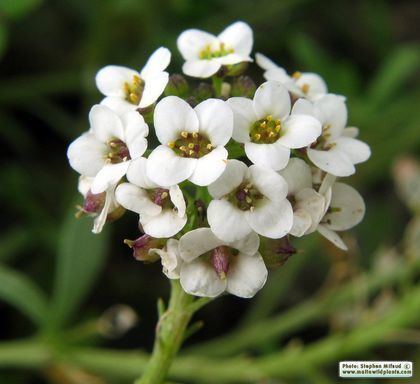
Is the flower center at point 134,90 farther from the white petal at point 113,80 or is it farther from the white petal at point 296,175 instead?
the white petal at point 296,175

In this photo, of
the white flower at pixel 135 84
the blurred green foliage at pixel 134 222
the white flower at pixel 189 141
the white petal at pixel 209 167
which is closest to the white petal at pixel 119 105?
the white flower at pixel 135 84

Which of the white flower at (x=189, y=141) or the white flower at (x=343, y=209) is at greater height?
the white flower at (x=189, y=141)

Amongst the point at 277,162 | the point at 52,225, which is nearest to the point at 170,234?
the point at 277,162

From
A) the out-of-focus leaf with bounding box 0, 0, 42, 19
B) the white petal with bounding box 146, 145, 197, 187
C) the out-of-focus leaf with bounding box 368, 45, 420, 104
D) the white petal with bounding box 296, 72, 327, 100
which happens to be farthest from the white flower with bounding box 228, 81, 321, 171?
the out-of-focus leaf with bounding box 368, 45, 420, 104

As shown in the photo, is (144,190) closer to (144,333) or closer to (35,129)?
(144,333)

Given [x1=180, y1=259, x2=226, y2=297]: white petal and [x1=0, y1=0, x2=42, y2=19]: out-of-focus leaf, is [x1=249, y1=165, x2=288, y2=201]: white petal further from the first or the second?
[x1=0, y1=0, x2=42, y2=19]: out-of-focus leaf

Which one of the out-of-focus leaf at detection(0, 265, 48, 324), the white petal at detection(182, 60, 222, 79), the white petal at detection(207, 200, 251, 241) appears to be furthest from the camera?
the out-of-focus leaf at detection(0, 265, 48, 324)

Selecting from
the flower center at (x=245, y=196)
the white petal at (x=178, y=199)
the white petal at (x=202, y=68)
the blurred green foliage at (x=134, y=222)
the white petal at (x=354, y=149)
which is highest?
the white petal at (x=202, y=68)
